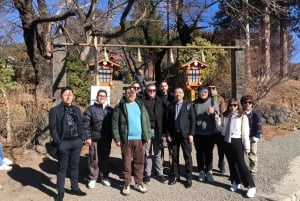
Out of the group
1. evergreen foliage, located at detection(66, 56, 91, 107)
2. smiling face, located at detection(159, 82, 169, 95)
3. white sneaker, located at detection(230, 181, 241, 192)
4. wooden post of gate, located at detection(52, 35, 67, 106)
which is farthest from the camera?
evergreen foliage, located at detection(66, 56, 91, 107)

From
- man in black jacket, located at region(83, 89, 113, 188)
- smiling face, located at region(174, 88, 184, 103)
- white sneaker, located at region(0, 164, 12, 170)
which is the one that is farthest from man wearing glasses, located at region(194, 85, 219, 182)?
white sneaker, located at region(0, 164, 12, 170)

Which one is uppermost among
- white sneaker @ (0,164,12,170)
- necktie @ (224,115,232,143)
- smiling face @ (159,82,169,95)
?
smiling face @ (159,82,169,95)

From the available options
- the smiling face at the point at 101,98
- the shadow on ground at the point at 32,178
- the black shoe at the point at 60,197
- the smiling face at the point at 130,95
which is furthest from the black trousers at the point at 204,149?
the shadow on ground at the point at 32,178

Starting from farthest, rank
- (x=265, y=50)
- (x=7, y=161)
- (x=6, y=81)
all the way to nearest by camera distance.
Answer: (x=265, y=50), (x=6, y=81), (x=7, y=161)

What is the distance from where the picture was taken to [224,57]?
50.3 feet

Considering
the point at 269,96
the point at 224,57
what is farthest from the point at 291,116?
the point at 224,57

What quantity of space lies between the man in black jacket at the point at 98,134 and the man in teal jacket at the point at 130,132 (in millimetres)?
371

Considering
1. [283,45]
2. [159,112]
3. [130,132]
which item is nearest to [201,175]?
[159,112]

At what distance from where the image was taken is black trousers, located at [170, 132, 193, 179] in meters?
7.10

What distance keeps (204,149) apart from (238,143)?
2.84 ft

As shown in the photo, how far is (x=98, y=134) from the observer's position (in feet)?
22.9

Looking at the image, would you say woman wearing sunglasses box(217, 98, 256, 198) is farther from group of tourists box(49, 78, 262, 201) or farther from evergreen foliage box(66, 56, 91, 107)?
evergreen foliage box(66, 56, 91, 107)

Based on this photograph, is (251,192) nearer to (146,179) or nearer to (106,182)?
(146,179)

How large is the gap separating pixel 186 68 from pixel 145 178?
399 centimetres
